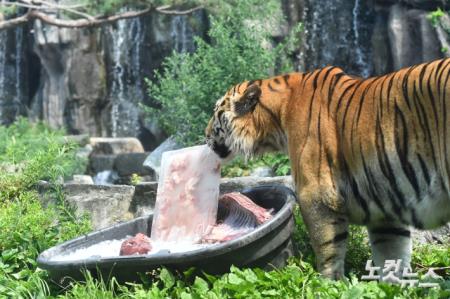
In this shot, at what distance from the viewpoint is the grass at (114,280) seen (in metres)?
4.10

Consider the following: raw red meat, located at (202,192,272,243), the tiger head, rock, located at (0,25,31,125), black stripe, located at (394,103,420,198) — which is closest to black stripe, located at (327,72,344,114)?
the tiger head

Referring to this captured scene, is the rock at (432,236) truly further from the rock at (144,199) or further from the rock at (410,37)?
the rock at (410,37)

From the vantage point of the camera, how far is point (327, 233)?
454cm

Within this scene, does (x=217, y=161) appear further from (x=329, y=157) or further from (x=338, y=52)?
(x=338, y=52)

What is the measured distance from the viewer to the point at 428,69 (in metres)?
4.29

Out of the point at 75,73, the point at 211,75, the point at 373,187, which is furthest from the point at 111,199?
the point at 75,73

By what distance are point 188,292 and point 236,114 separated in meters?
1.29

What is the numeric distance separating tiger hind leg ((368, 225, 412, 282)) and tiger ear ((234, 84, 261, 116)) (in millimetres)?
1041

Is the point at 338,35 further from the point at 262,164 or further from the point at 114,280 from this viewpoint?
the point at 114,280

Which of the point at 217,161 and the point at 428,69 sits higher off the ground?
the point at 428,69

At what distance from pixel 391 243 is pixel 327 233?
1.62 feet

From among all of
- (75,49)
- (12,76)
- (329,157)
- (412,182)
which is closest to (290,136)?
(329,157)

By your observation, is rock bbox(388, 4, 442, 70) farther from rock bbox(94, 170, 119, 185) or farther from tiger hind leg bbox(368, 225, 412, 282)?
tiger hind leg bbox(368, 225, 412, 282)

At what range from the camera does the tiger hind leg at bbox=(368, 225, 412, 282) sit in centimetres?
479
